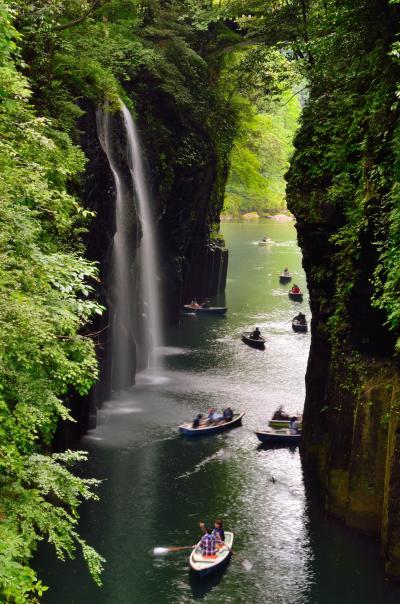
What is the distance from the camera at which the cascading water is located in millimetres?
38812

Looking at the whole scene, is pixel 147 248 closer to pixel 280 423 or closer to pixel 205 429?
pixel 205 429

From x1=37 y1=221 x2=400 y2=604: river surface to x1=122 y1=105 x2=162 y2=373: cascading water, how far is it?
4.63 metres

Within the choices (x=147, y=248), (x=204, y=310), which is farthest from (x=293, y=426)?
(x=204, y=310)

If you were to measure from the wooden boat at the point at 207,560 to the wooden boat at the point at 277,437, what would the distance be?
8.72 m

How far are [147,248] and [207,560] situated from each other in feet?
85.0

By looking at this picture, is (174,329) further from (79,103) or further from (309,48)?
(309,48)

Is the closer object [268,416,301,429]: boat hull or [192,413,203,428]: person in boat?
[192,413,203,428]: person in boat

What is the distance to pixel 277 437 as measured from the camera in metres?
29.2

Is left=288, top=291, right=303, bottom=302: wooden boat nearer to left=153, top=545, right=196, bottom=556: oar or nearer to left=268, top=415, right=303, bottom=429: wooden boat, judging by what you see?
left=268, top=415, right=303, bottom=429: wooden boat

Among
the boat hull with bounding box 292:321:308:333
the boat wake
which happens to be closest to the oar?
the boat wake

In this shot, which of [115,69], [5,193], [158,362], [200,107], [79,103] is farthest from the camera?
[200,107]

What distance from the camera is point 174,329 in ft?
161

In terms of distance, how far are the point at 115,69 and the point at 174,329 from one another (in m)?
20.0

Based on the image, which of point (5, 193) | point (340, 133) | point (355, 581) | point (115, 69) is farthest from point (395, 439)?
point (115, 69)
